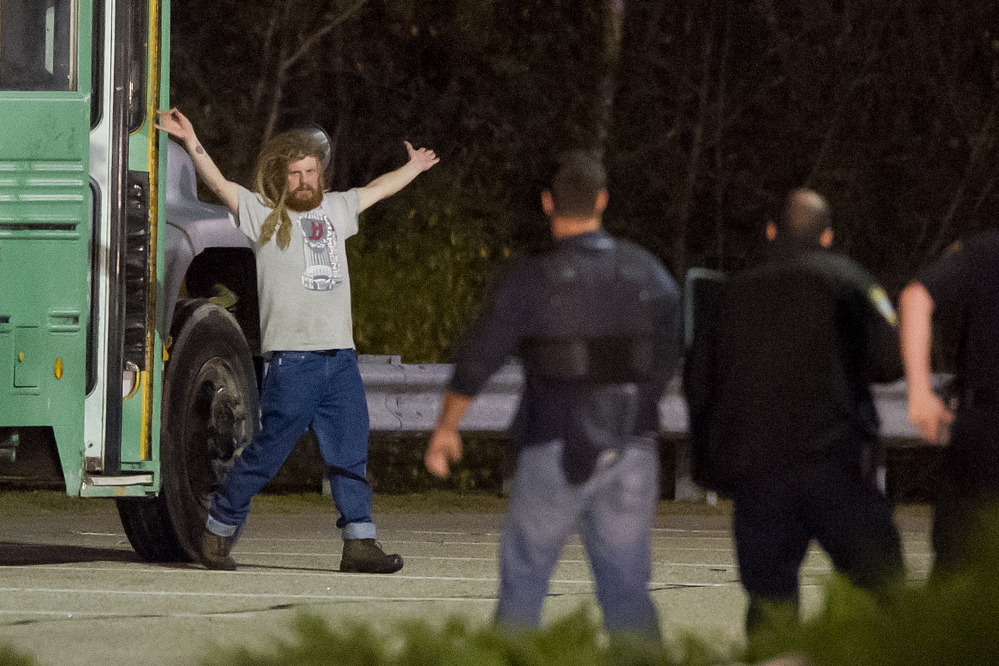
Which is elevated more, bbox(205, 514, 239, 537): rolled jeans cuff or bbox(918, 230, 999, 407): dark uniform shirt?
bbox(918, 230, 999, 407): dark uniform shirt

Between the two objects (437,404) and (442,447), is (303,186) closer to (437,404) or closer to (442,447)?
(442,447)

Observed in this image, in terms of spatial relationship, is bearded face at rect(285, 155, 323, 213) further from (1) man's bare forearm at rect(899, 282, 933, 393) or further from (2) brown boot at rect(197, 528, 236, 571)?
(1) man's bare forearm at rect(899, 282, 933, 393)

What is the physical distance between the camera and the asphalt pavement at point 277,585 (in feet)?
22.3

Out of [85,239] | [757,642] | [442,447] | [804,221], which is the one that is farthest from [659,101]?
[757,642]

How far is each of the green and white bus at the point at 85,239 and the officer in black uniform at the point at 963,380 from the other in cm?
358

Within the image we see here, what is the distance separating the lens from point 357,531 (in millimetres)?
8516

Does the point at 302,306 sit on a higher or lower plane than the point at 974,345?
lower

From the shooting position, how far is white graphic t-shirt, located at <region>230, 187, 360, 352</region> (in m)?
8.20

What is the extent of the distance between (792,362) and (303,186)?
3.42 metres

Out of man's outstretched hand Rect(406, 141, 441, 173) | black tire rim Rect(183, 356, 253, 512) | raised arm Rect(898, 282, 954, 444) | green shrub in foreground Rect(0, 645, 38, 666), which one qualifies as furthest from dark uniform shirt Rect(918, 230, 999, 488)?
black tire rim Rect(183, 356, 253, 512)

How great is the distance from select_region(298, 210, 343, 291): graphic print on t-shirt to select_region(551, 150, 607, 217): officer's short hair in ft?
10.4

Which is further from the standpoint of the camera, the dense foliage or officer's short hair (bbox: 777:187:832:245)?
the dense foliage

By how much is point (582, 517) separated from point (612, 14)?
620 inches

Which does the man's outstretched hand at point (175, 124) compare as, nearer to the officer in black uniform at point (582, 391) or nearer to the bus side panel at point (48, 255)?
the bus side panel at point (48, 255)
